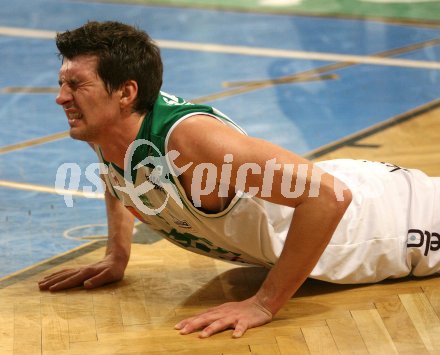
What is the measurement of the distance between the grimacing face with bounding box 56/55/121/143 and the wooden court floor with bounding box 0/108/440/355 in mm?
506

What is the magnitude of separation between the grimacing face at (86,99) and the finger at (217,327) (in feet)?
1.85

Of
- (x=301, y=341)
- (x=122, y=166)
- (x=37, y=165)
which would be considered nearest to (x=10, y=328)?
(x=122, y=166)

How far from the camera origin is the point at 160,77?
240 cm

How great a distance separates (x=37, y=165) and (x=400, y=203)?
1.69 meters

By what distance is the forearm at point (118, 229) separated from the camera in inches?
108

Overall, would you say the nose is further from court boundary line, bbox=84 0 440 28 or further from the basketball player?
court boundary line, bbox=84 0 440 28

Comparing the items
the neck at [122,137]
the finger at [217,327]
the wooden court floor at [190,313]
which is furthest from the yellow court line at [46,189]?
the finger at [217,327]

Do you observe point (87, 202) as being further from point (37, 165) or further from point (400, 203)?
point (400, 203)

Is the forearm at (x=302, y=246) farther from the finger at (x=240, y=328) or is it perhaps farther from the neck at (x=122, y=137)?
the neck at (x=122, y=137)

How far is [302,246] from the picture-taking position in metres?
2.31

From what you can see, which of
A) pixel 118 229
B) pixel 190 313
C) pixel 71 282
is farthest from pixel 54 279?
pixel 190 313

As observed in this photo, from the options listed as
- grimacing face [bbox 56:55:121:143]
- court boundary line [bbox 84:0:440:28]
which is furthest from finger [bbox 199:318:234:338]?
court boundary line [bbox 84:0:440:28]

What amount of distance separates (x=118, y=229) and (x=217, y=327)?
532 millimetres

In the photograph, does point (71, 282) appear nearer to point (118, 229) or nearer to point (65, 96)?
point (118, 229)
